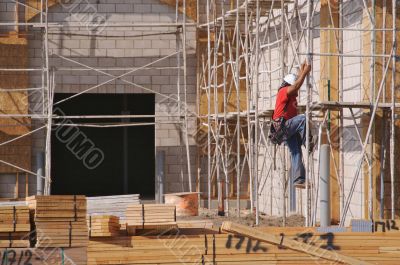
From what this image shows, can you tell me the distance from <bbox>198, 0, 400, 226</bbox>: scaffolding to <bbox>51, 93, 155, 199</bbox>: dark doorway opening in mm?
3849

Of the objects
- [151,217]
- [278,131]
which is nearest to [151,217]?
[151,217]

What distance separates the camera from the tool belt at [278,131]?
16.8 meters

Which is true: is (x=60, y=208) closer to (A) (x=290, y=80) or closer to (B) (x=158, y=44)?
(A) (x=290, y=80)

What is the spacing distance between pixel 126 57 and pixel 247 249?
1157 cm

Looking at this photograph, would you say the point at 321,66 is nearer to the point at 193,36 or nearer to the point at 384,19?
the point at 384,19

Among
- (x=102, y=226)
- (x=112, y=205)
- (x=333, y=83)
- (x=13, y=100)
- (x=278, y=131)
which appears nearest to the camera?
(x=102, y=226)

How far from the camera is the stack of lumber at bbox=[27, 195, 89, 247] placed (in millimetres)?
15188

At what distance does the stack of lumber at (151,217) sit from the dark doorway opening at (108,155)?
13.3m

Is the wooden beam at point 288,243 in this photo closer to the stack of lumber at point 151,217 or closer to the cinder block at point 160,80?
the stack of lumber at point 151,217

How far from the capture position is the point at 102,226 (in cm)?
1467

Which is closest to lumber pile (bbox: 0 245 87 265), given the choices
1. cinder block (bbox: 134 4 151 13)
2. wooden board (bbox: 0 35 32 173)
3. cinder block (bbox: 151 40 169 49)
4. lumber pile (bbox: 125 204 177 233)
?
lumber pile (bbox: 125 204 177 233)

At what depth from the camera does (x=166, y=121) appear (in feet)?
83.8

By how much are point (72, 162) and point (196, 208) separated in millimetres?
6765

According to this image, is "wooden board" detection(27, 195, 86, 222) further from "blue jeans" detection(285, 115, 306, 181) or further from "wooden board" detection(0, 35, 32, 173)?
"wooden board" detection(0, 35, 32, 173)
